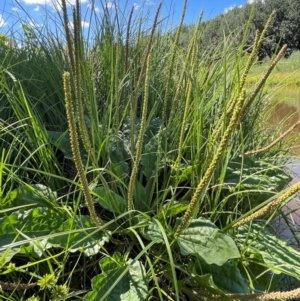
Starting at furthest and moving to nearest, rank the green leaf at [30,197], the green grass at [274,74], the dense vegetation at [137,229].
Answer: the green grass at [274,74] < the green leaf at [30,197] < the dense vegetation at [137,229]

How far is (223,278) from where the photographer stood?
664 millimetres

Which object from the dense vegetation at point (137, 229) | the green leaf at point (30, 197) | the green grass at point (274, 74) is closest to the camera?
the dense vegetation at point (137, 229)

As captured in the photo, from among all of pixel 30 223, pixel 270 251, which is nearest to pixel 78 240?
pixel 30 223

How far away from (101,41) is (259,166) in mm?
810

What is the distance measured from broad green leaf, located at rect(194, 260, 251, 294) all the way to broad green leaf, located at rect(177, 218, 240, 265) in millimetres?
28

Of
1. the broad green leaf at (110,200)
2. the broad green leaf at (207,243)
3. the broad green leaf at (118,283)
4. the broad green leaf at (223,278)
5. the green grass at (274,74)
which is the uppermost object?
the green grass at (274,74)

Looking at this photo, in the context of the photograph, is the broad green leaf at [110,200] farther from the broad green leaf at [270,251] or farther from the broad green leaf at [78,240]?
the broad green leaf at [270,251]

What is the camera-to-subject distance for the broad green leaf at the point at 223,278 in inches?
24.7

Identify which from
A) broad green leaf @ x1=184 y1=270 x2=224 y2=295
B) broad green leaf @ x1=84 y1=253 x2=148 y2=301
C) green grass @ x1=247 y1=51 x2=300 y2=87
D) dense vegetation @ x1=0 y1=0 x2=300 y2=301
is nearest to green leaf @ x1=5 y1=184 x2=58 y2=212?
dense vegetation @ x1=0 y1=0 x2=300 y2=301

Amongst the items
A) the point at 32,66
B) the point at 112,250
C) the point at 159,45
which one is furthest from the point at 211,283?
the point at 159,45

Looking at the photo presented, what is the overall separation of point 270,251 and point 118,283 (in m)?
0.29

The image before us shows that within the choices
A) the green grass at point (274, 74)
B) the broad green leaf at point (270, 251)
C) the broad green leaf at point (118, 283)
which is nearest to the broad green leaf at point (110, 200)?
the broad green leaf at point (118, 283)

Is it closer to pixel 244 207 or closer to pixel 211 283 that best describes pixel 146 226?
pixel 211 283

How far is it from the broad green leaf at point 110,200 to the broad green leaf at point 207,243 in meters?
0.14
